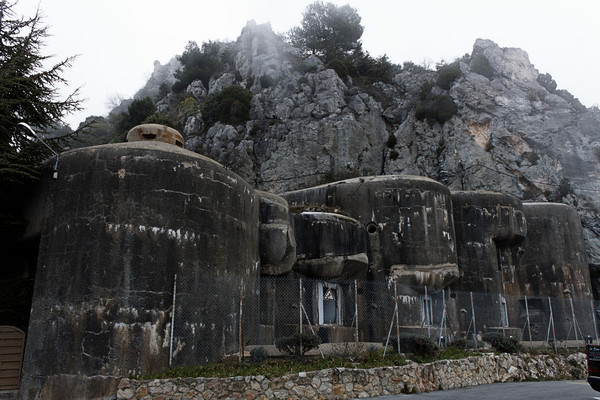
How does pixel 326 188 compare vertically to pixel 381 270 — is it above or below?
above

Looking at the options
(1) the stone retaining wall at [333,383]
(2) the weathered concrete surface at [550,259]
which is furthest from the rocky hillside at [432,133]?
(1) the stone retaining wall at [333,383]

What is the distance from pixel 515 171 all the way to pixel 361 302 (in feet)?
77.7

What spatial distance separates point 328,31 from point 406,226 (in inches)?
1997

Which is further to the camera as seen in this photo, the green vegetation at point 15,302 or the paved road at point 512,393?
the green vegetation at point 15,302

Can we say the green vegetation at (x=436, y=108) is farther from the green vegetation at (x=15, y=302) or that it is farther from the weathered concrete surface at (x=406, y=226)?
the green vegetation at (x=15, y=302)

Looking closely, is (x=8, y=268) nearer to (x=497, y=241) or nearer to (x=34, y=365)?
(x=34, y=365)

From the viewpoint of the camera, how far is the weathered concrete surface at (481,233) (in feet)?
85.9

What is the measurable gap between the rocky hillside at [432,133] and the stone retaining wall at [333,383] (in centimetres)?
2461

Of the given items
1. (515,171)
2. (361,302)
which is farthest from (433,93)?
(361,302)

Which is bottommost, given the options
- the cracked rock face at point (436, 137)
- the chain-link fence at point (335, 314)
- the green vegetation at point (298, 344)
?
the green vegetation at point (298, 344)

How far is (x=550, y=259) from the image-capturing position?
30.5m

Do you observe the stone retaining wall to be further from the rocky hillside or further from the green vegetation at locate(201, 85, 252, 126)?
the green vegetation at locate(201, 85, 252, 126)

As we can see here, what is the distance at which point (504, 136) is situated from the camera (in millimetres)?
41906

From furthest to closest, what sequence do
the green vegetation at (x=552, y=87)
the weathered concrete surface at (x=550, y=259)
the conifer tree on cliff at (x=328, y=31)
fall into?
the conifer tree on cliff at (x=328, y=31)
the green vegetation at (x=552, y=87)
the weathered concrete surface at (x=550, y=259)
